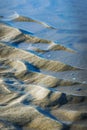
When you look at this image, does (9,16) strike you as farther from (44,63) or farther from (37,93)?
(37,93)

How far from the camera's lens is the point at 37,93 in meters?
3.13

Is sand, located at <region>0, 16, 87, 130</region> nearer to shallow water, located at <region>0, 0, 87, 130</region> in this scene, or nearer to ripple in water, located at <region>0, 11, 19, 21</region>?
shallow water, located at <region>0, 0, 87, 130</region>

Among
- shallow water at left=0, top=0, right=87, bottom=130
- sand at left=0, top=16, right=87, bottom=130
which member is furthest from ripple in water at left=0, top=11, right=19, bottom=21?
sand at left=0, top=16, right=87, bottom=130

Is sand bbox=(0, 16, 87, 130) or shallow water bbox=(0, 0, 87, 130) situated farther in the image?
shallow water bbox=(0, 0, 87, 130)

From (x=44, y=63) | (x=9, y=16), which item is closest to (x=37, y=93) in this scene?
(x=44, y=63)

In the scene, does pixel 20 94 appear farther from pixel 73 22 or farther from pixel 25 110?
pixel 73 22

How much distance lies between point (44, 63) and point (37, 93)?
0.71 metres

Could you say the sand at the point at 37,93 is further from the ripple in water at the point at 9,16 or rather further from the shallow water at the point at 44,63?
the ripple in water at the point at 9,16

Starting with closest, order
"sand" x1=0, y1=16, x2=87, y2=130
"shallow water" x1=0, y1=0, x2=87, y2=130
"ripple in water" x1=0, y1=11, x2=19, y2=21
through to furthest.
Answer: "sand" x1=0, y1=16, x2=87, y2=130 < "shallow water" x1=0, y1=0, x2=87, y2=130 < "ripple in water" x1=0, y1=11, x2=19, y2=21

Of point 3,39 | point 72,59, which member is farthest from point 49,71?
point 3,39

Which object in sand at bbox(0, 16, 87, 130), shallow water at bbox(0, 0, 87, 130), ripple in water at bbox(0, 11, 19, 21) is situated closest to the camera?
sand at bbox(0, 16, 87, 130)

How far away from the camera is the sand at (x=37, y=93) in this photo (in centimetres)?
276

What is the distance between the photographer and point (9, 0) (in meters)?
6.41

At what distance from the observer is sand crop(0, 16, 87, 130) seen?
2.76 metres
